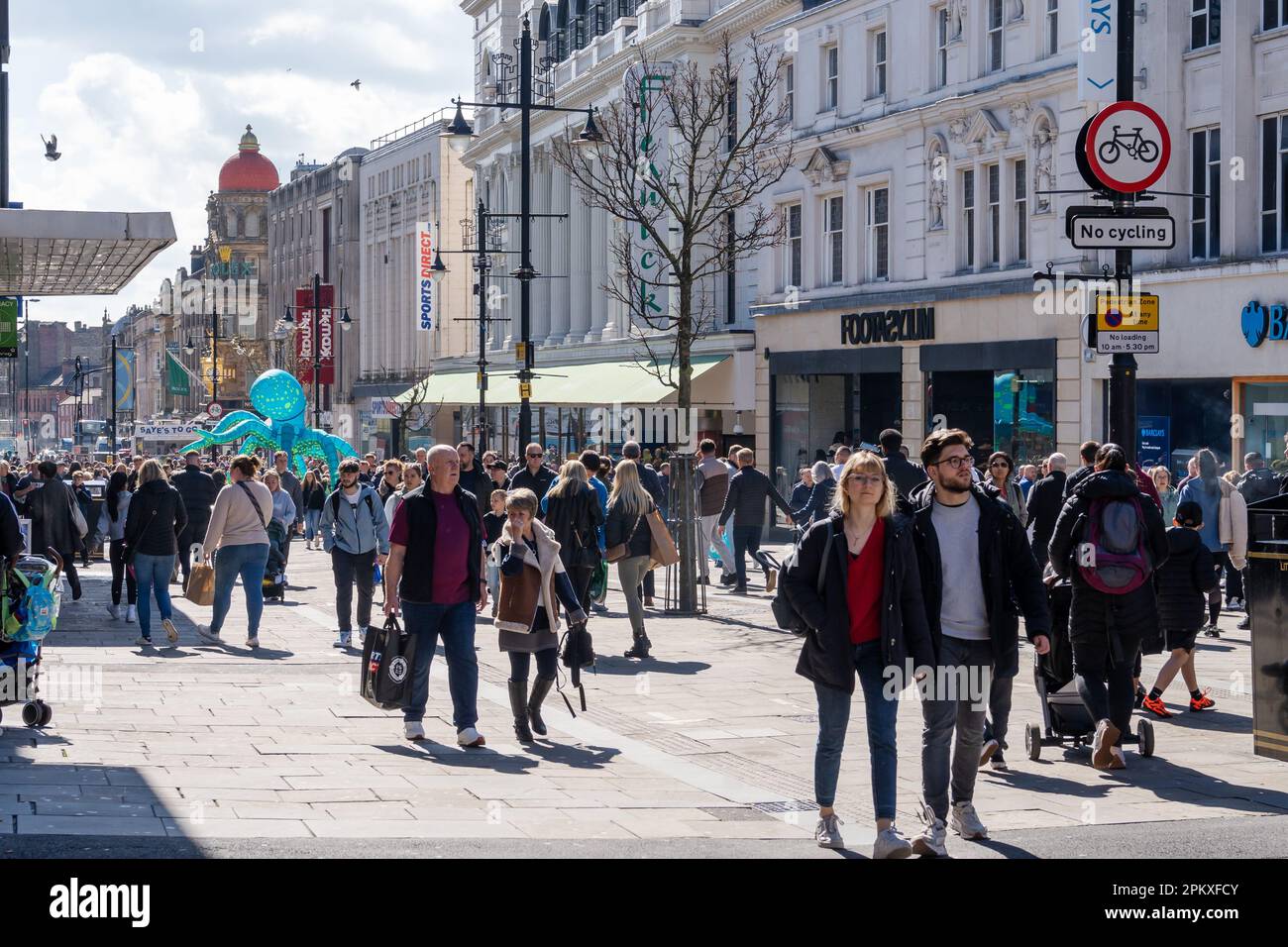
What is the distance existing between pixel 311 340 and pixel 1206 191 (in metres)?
68.1

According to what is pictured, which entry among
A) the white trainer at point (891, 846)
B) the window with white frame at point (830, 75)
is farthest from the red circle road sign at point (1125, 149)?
the window with white frame at point (830, 75)

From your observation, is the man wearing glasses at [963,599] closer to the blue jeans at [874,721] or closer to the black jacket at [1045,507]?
the blue jeans at [874,721]

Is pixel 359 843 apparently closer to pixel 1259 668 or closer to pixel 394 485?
pixel 1259 668

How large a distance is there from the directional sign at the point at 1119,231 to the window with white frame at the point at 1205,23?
1396 cm

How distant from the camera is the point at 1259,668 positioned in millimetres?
9320

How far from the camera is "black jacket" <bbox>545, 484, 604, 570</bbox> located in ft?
50.9

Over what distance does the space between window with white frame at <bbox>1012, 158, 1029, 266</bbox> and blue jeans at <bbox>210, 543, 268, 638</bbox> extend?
17.9 metres

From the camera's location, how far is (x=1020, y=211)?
31.3 metres

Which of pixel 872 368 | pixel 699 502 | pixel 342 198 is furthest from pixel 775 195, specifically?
pixel 342 198

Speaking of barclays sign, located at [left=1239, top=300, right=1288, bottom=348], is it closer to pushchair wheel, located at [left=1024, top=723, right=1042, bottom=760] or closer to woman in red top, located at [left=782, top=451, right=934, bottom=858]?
pushchair wheel, located at [left=1024, top=723, right=1042, bottom=760]

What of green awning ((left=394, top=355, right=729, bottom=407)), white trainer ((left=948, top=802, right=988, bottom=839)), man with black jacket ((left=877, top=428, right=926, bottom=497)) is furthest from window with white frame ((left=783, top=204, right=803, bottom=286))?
white trainer ((left=948, top=802, right=988, bottom=839))

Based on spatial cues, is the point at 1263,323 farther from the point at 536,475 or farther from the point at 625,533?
the point at 625,533
